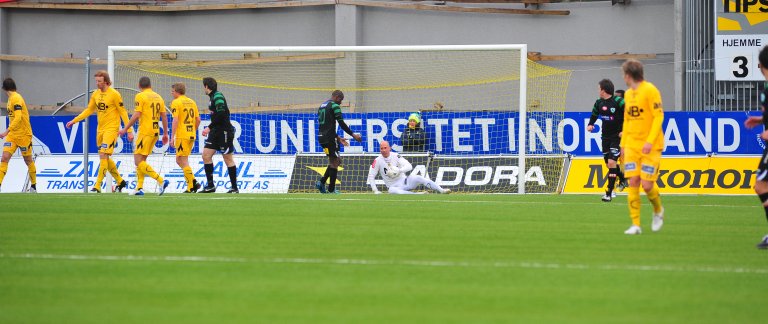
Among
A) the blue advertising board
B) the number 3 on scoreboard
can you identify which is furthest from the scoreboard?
the blue advertising board

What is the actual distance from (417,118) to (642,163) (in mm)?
12799

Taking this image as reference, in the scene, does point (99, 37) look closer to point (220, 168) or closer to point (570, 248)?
point (220, 168)

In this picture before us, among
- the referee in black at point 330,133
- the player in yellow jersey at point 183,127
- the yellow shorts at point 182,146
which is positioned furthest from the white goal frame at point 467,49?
the yellow shorts at point 182,146

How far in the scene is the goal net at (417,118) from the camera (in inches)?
920

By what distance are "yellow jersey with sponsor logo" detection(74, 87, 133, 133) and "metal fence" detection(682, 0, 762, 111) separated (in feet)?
44.8

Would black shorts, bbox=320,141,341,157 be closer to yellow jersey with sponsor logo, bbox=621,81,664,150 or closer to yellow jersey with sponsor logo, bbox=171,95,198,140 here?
yellow jersey with sponsor logo, bbox=171,95,198,140

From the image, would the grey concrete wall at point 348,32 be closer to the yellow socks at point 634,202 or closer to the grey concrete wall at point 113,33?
the grey concrete wall at point 113,33

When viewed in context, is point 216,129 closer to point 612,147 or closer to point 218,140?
point 218,140

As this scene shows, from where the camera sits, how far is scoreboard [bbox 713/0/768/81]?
24.6 meters

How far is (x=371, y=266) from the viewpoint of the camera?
8.95 m

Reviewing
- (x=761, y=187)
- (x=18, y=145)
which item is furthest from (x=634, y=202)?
(x=18, y=145)

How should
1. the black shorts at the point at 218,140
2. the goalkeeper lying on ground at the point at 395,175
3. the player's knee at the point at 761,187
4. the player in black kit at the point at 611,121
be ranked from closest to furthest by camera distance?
1. the player's knee at the point at 761,187
2. the player in black kit at the point at 611,121
3. the black shorts at the point at 218,140
4. the goalkeeper lying on ground at the point at 395,175

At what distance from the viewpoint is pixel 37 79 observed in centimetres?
3123

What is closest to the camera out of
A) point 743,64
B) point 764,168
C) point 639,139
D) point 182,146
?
point 764,168
